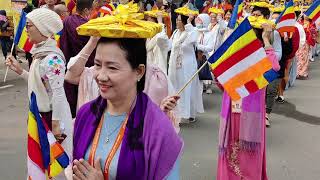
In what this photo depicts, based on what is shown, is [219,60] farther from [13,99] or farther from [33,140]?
[13,99]

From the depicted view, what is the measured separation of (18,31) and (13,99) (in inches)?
203

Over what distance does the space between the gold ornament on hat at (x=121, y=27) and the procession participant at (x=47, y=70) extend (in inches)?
71.6

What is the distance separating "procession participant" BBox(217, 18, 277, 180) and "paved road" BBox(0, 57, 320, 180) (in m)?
0.53

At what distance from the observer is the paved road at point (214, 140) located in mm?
5570

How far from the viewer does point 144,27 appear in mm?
2145

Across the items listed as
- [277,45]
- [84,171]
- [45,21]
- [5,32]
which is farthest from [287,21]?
[5,32]

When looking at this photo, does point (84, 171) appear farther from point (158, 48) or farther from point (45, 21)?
point (158, 48)

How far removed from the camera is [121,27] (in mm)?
2102

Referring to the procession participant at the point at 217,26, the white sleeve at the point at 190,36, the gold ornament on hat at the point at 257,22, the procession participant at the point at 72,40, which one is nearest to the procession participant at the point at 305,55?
the procession participant at the point at 217,26

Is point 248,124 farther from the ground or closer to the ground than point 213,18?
→ farther from the ground

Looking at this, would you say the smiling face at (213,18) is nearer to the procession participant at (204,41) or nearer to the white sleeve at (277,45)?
the procession participant at (204,41)

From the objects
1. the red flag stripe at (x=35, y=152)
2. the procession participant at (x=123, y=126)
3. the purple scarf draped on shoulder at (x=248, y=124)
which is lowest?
the purple scarf draped on shoulder at (x=248, y=124)

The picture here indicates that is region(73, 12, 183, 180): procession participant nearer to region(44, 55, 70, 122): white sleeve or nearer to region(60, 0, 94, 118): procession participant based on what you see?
region(44, 55, 70, 122): white sleeve

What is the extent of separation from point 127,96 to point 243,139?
113 inches
